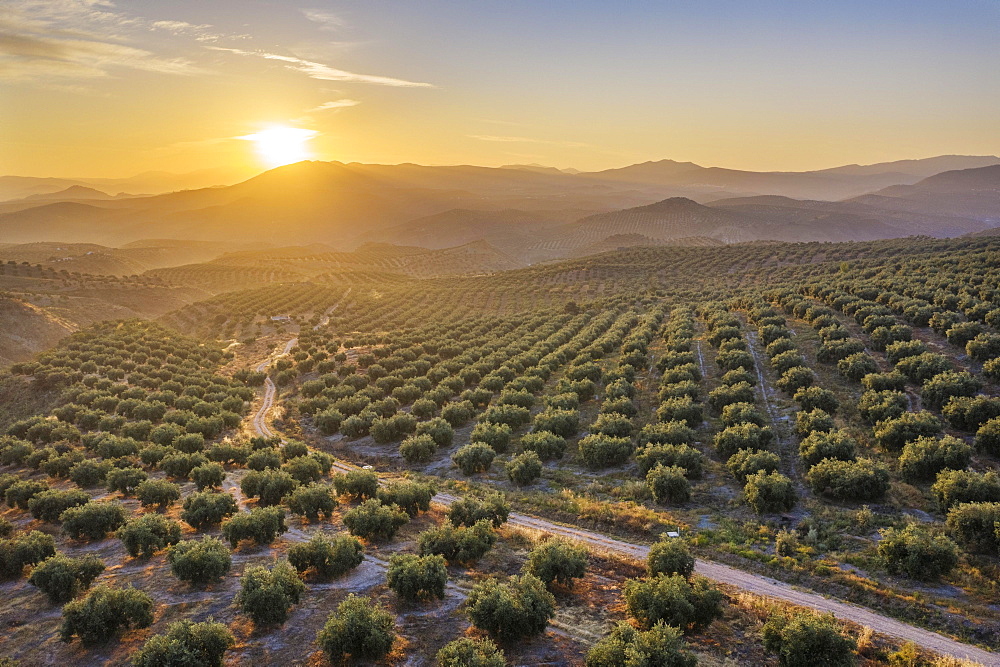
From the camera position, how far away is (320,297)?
358ft

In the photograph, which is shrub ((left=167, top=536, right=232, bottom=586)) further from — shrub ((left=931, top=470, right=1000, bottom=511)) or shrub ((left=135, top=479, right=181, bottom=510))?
shrub ((left=931, top=470, right=1000, bottom=511))

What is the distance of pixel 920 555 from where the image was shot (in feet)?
54.0

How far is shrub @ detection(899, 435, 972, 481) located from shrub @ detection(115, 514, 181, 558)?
3067cm

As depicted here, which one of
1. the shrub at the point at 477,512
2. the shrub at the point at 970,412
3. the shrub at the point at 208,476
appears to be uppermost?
the shrub at the point at 970,412

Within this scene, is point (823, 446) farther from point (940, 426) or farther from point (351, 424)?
point (351, 424)

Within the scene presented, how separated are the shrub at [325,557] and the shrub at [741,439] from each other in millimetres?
18770

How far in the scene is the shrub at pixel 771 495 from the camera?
2150 cm

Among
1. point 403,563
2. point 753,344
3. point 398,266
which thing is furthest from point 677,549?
point 398,266

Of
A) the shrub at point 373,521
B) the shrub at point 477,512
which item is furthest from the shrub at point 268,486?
the shrub at point 477,512

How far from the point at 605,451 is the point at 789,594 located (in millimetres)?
12238

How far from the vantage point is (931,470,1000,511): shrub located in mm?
18812

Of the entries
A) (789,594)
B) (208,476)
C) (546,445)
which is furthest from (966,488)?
(208,476)

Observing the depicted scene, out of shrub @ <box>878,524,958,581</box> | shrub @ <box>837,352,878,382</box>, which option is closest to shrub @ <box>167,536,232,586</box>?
shrub @ <box>878,524,958,581</box>

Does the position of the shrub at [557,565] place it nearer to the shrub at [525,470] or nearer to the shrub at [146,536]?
the shrub at [525,470]
